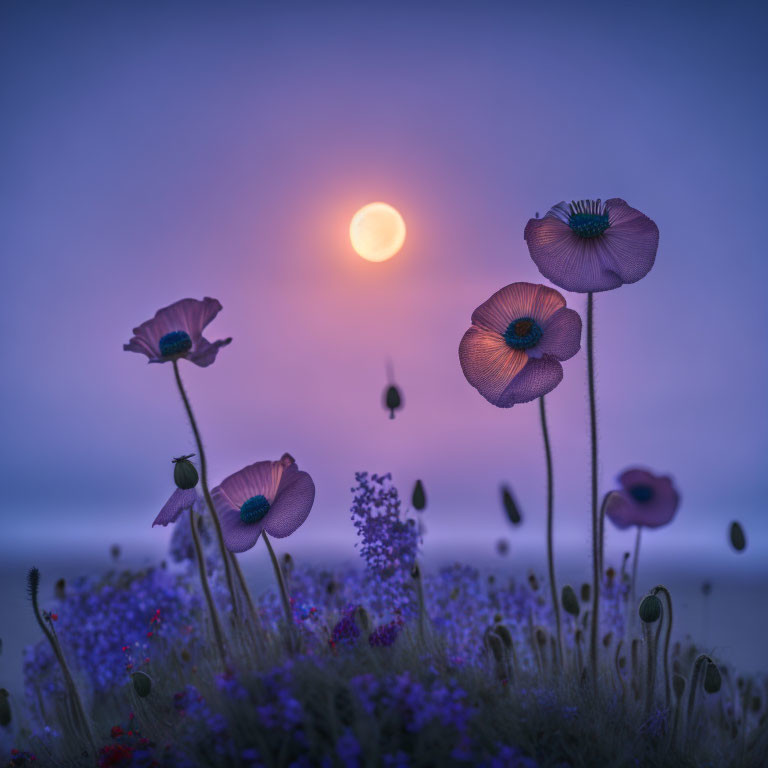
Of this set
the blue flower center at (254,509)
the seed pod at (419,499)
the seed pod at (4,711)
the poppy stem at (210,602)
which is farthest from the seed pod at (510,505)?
the seed pod at (4,711)

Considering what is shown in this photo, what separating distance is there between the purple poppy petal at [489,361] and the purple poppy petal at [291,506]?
1.00 metres

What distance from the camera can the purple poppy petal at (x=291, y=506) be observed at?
3.27 meters

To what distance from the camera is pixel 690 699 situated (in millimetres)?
3227

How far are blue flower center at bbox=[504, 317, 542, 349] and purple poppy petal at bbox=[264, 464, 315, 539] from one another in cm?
125

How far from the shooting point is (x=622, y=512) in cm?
489

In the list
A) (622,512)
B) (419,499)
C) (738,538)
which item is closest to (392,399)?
(419,499)

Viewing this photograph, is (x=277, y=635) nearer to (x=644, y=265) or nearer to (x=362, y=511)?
(x=362, y=511)

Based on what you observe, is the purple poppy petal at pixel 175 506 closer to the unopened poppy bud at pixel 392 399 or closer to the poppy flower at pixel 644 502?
the unopened poppy bud at pixel 392 399

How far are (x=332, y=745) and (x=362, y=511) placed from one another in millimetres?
Result: 1403

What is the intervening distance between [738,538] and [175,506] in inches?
136

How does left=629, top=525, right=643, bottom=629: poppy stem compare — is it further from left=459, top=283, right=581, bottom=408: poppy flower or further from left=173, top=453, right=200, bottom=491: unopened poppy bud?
left=173, top=453, right=200, bottom=491: unopened poppy bud

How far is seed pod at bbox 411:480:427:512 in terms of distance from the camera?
156 inches

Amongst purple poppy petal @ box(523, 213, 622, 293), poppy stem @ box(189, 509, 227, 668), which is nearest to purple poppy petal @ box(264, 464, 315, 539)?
poppy stem @ box(189, 509, 227, 668)

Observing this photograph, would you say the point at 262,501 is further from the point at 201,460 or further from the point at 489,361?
the point at 489,361
